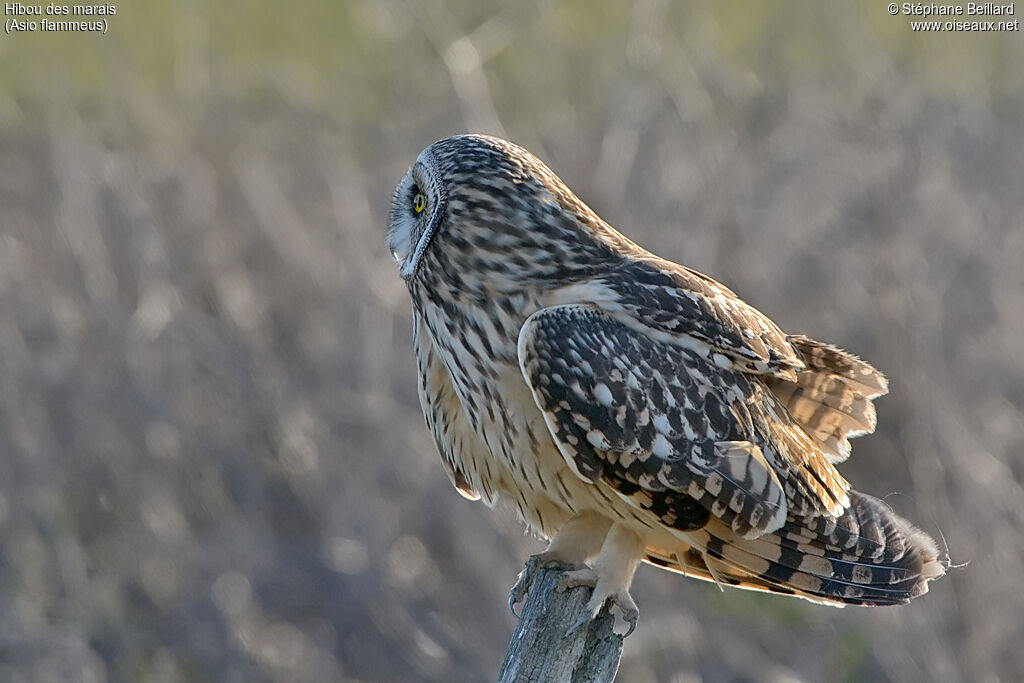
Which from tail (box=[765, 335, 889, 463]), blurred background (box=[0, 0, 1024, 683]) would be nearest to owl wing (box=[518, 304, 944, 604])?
tail (box=[765, 335, 889, 463])

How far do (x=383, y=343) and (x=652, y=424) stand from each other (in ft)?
9.16

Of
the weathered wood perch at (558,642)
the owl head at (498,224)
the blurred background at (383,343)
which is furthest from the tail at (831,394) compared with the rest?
the blurred background at (383,343)

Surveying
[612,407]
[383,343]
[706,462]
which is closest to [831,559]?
[706,462]

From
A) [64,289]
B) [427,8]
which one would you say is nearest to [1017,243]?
[427,8]

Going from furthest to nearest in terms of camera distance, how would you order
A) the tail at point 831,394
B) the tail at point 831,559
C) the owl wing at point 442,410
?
1. the tail at point 831,394
2. the owl wing at point 442,410
3. the tail at point 831,559

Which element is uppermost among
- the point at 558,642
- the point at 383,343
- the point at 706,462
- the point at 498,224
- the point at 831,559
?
the point at 498,224

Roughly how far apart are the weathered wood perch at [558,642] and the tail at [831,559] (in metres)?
0.31

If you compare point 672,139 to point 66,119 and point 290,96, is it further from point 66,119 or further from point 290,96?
point 66,119

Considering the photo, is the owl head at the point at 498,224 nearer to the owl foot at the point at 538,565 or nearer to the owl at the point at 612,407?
the owl at the point at 612,407

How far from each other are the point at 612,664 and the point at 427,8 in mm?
3732

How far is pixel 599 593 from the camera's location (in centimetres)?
280

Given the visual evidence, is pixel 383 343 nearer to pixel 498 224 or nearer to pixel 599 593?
pixel 498 224

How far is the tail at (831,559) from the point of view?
289 centimetres

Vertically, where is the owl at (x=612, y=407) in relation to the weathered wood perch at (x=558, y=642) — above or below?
above
